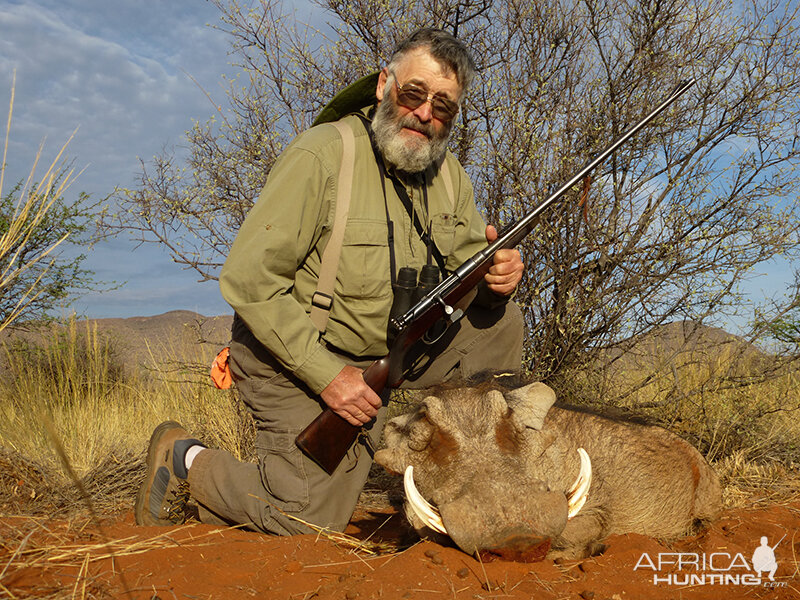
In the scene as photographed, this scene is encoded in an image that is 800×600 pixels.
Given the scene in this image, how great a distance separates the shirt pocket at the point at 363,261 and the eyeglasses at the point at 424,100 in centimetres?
74

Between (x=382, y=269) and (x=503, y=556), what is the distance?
1713 millimetres

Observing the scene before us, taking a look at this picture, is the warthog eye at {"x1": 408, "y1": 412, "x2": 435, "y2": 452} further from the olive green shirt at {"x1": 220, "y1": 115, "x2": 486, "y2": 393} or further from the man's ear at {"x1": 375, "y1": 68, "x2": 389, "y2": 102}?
the man's ear at {"x1": 375, "y1": 68, "x2": 389, "y2": 102}

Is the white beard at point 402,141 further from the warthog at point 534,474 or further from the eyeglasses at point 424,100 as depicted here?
the warthog at point 534,474

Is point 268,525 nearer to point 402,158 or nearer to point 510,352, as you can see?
point 510,352

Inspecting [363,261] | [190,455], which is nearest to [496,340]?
[363,261]

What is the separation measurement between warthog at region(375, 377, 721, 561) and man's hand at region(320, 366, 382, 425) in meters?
0.33

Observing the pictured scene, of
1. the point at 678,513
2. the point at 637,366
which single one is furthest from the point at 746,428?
the point at 678,513

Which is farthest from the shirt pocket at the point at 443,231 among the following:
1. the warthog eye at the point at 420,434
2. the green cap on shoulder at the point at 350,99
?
the warthog eye at the point at 420,434

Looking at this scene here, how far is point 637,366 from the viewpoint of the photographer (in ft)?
18.4

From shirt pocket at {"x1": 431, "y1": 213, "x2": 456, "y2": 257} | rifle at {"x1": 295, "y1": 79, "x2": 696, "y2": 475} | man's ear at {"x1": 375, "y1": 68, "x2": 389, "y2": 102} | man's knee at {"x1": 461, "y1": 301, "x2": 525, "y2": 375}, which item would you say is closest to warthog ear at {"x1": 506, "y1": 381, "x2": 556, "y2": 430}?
rifle at {"x1": 295, "y1": 79, "x2": 696, "y2": 475}

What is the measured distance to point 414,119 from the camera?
3.62 meters

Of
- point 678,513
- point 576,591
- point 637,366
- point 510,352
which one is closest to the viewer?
point 576,591

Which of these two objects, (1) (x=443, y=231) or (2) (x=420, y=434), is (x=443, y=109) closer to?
(1) (x=443, y=231)

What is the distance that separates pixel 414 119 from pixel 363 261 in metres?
0.89
